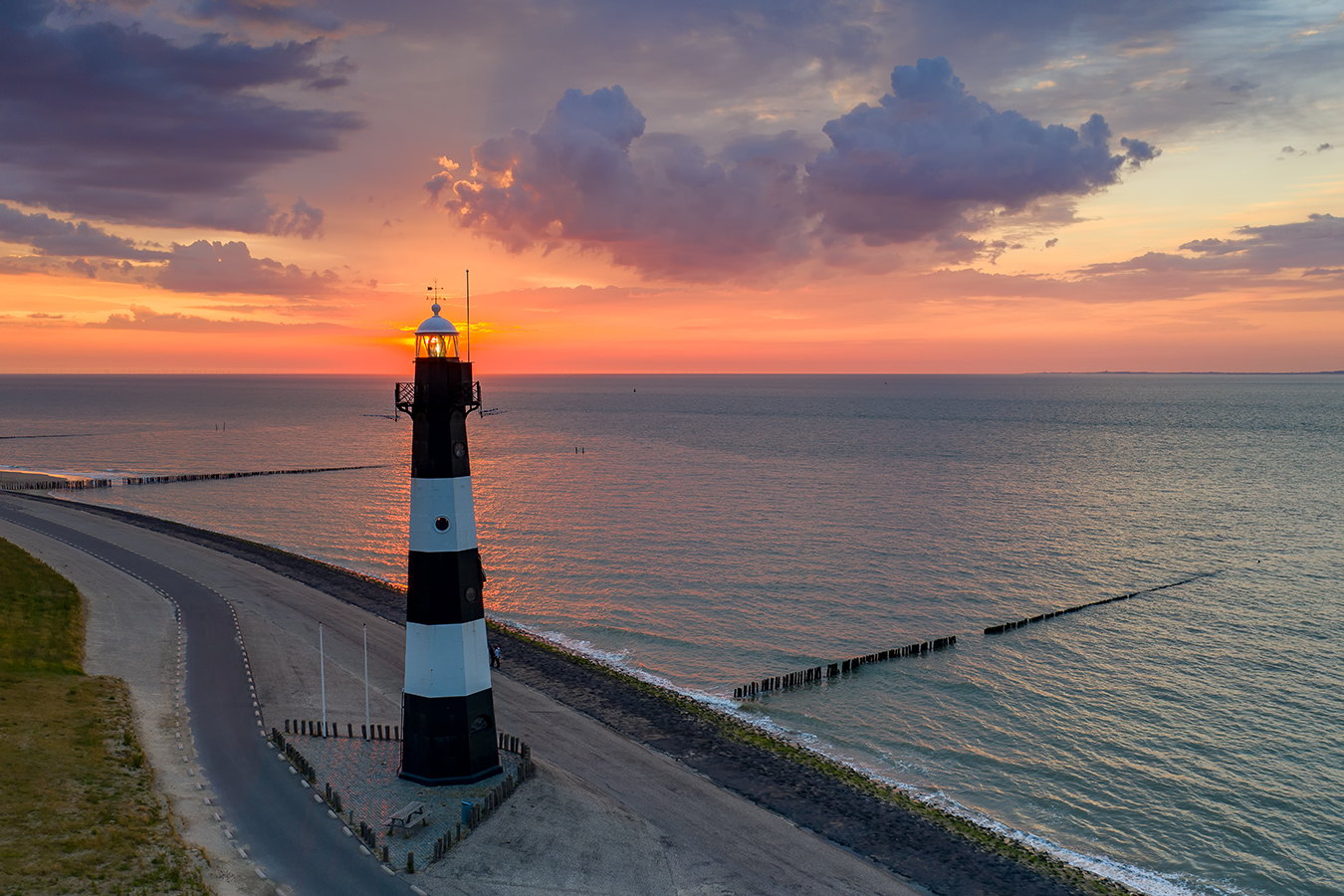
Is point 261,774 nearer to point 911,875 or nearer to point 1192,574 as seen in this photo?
point 911,875

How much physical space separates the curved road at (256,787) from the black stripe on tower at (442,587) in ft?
20.7

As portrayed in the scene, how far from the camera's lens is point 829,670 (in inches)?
1603

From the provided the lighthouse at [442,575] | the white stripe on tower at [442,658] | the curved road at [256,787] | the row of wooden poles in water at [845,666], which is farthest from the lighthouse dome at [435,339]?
the row of wooden poles in water at [845,666]

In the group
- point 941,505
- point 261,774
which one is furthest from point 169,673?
point 941,505

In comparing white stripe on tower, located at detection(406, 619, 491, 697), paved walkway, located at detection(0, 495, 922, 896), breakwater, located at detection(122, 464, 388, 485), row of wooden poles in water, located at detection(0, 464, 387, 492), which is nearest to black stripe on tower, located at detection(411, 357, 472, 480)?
white stripe on tower, located at detection(406, 619, 491, 697)

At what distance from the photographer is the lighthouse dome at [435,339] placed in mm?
23547

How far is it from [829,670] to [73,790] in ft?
102

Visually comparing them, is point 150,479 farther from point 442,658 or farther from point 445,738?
point 442,658

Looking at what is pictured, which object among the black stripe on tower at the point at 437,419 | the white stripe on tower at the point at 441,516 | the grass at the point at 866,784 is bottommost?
the grass at the point at 866,784

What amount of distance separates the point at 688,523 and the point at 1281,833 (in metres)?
53.9

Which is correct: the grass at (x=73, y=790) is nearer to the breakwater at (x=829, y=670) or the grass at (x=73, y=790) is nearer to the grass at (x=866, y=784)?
the grass at (x=866, y=784)

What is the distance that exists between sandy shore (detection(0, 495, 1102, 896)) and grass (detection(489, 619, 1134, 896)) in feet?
1.37

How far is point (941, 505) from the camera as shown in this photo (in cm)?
8675

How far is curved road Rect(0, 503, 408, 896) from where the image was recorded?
65.6 ft
